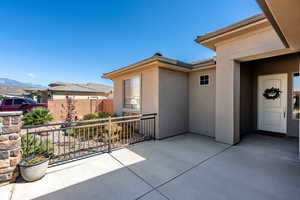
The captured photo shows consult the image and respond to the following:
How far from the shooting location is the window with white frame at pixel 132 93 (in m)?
5.94

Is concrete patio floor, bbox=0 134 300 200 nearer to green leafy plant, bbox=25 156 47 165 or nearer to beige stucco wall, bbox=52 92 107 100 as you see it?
green leafy plant, bbox=25 156 47 165

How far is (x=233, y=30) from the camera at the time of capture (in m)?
3.58

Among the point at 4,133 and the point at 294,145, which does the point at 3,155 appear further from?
the point at 294,145

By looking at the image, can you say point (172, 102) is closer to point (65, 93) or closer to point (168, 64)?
point (168, 64)

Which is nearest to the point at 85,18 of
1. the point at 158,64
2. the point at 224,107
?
the point at 158,64

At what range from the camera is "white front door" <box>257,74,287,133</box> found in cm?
486

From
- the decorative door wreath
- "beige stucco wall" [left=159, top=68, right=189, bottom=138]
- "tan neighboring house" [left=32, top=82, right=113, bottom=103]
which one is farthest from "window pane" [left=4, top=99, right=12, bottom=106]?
the decorative door wreath

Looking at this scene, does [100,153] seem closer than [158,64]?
Yes

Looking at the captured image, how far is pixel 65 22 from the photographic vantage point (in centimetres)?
730

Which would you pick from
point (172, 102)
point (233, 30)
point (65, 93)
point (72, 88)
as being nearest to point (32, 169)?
point (172, 102)

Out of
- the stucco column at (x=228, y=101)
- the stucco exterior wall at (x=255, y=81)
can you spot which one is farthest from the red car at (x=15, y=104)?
the stucco exterior wall at (x=255, y=81)

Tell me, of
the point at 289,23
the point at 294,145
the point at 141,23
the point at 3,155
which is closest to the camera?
the point at 289,23

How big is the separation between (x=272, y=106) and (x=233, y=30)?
12.6 feet

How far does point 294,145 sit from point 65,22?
38.9ft
